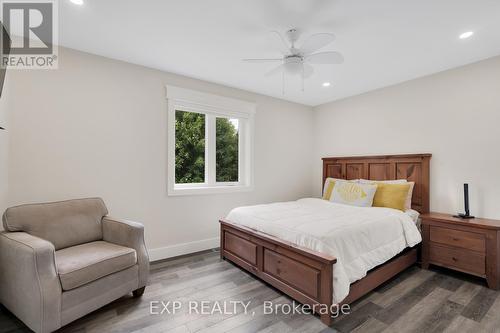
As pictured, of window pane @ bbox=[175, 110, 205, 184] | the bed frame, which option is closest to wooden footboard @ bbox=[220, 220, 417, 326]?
the bed frame

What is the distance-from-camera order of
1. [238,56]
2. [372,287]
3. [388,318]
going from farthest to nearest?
[238,56] < [372,287] < [388,318]

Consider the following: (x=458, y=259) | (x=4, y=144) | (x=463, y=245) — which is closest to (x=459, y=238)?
(x=463, y=245)

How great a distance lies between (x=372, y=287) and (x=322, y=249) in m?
0.81

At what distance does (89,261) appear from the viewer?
1.88 meters

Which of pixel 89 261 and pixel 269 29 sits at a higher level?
pixel 269 29

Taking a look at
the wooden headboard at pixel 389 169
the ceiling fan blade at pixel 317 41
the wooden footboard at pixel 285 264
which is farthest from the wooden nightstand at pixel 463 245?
the ceiling fan blade at pixel 317 41

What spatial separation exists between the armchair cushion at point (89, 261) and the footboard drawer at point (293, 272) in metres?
1.27

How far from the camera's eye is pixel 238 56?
2791 mm

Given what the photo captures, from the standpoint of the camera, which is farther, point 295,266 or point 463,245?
point 463,245

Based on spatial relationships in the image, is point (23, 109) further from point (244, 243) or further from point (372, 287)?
point (372, 287)

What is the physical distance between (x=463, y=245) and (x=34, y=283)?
3.93m

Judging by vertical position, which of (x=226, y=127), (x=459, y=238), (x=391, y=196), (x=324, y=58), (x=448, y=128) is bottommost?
(x=459, y=238)

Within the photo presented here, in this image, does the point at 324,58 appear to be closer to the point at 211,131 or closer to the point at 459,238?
the point at 211,131

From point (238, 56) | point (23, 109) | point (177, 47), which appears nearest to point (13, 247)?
point (23, 109)
